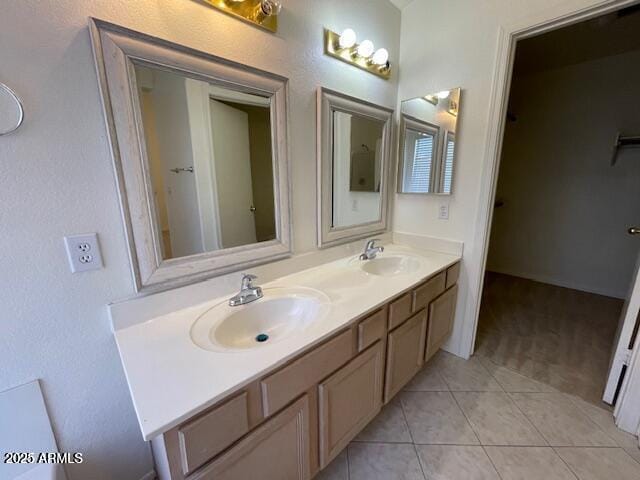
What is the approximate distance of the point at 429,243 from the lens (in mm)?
1948

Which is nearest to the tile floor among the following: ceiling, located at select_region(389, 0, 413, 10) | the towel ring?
the towel ring

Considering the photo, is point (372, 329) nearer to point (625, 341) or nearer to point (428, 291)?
point (428, 291)

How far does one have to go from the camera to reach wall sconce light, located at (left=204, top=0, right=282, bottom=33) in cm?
103

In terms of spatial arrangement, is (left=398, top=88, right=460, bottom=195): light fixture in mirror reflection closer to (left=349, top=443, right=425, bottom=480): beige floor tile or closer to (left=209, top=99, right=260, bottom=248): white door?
(left=209, top=99, right=260, bottom=248): white door

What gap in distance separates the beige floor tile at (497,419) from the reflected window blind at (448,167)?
1.31m

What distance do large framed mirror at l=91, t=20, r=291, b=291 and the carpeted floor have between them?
192cm

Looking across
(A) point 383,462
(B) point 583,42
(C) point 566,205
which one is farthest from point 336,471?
(B) point 583,42

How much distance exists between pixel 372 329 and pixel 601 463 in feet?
4.16

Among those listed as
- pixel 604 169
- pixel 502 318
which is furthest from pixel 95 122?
pixel 604 169

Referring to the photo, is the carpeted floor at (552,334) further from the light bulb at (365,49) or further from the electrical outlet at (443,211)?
the light bulb at (365,49)


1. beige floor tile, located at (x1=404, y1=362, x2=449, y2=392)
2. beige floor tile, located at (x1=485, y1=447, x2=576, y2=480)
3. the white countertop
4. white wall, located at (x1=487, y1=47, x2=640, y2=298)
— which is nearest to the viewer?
the white countertop

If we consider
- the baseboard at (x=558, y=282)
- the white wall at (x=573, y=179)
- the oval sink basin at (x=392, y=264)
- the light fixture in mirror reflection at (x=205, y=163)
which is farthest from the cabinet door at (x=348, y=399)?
the baseboard at (x=558, y=282)

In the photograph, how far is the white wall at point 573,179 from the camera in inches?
106

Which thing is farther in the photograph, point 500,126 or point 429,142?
point 429,142
